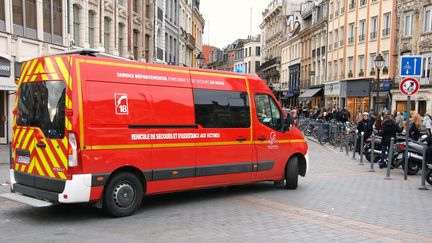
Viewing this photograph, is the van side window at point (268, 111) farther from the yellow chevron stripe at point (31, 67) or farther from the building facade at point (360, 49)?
the building facade at point (360, 49)

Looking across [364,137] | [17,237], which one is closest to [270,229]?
[17,237]

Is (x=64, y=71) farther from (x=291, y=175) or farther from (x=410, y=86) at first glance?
(x=410, y=86)

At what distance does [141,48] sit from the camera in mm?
31359

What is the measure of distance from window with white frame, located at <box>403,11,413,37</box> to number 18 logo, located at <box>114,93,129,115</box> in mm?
32801

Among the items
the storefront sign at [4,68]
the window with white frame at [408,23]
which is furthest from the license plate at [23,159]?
the window with white frame at [408,23]

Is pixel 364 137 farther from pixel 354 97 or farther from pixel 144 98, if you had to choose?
pixel 354 97

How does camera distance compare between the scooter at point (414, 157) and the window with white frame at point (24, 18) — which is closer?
the scooter at point (414, 157)

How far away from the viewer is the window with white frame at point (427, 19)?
3222 cm

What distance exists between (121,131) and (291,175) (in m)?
4.45

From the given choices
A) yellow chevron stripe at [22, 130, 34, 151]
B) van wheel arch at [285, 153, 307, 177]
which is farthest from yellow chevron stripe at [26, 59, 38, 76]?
van wheel arch at [285, 153, 307, 177]

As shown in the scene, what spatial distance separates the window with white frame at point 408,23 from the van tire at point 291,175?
29118 millimetres

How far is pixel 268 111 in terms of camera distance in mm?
9711

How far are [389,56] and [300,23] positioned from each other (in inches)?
1034

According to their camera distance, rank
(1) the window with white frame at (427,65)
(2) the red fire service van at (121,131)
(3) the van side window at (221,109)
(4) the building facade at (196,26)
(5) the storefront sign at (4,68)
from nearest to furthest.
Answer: (2) the red fire service van at (121,131)
(3) the van side window at (221,109)
(5) the storefront sign at (4,68)
(1) the window with white frame at (427,65)
(4) the building facade at (196,26)
